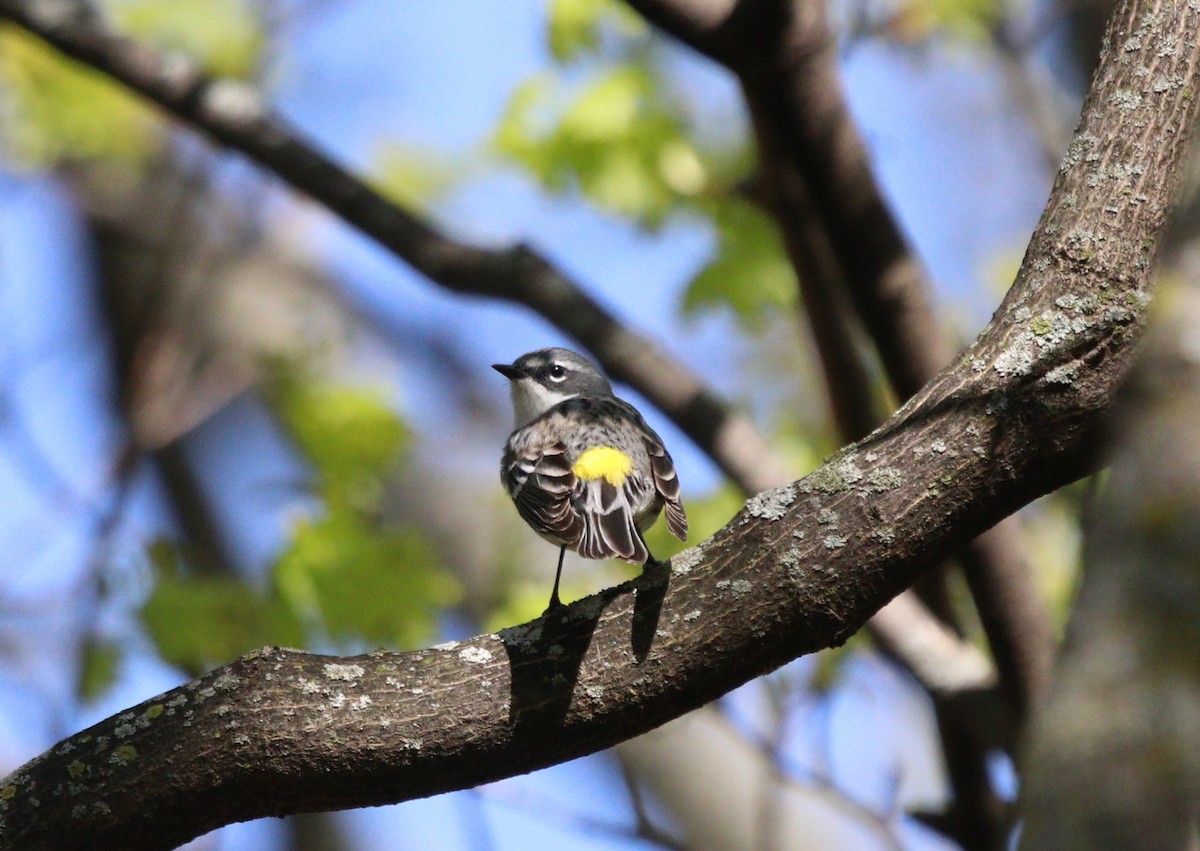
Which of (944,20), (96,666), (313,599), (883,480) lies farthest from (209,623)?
(944,20)

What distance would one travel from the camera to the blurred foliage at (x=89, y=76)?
10078mm

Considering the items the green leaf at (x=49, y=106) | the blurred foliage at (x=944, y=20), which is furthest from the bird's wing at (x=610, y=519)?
the green leaf at (x=49, y=106)

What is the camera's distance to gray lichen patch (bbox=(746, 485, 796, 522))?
3.43 meters

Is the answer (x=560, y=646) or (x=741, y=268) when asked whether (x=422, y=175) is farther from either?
(x=560, y=646)

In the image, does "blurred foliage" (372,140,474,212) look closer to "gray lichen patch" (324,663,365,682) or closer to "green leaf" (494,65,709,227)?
"green leaf" (494,65,709,227)

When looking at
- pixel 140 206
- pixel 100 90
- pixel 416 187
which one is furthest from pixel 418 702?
pixel 416 187

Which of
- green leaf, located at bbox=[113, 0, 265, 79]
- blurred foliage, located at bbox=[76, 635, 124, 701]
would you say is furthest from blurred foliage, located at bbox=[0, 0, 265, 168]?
blurred foliage, located at bbox=[76, 635, 124, 701]

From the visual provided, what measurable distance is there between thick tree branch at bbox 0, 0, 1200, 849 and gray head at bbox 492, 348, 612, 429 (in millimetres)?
3293

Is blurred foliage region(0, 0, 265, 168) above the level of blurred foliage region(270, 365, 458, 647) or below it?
above

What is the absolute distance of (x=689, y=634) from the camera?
3.38 metres

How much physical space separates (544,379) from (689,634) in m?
3.61

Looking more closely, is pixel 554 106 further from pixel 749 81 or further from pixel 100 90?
pixel 100 90

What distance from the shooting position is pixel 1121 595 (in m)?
1.86

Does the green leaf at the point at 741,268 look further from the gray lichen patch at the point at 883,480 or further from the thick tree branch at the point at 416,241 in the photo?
the gray lichen patch at the point at 883,480
